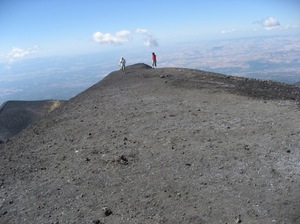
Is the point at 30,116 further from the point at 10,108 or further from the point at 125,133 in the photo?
the point at 125,133

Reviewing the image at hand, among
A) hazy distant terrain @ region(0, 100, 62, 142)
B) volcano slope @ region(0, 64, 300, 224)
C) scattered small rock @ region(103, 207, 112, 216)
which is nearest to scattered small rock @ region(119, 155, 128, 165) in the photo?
volcano slope @ region(0, 64, 300, 224)

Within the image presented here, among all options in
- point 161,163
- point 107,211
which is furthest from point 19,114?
point 107,211

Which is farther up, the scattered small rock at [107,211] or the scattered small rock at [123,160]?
the scattered small rock at [123,160]

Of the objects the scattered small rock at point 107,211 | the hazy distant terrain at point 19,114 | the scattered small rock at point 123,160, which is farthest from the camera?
the hazy distant terrain at point 19,114

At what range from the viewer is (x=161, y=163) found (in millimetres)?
10766

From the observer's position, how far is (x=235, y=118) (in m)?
14.6

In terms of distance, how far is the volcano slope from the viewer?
8.28 m

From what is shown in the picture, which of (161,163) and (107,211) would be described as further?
(161,163)

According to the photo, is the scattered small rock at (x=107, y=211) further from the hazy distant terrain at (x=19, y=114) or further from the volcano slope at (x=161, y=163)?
the hazy distant terrain at (x=19, y=114)

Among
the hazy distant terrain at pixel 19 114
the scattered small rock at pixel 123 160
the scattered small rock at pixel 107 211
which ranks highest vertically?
the scattered small rock at pixel 123 160

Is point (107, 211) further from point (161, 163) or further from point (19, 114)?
point (19, 114)

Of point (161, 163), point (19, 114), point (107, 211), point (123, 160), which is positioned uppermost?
point (123, 160)

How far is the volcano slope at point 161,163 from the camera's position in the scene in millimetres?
8281

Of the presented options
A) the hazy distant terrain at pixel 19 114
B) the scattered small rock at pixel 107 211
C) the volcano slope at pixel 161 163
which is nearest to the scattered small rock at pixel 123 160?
the volcano slope at pixel 161 163
